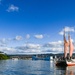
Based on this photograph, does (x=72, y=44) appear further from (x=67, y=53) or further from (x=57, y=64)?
(x=57, y=64)

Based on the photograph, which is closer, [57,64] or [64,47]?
[57,64]

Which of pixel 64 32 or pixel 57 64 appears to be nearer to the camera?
pixel 57 64

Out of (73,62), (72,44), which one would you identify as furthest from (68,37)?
(73,62)

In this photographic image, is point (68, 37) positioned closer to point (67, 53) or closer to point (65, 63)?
point (67, 53)

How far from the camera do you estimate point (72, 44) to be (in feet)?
474

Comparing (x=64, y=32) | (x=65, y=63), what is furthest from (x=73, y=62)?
(x=64, y=32)

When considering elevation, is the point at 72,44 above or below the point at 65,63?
above

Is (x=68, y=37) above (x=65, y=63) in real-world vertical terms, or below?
above

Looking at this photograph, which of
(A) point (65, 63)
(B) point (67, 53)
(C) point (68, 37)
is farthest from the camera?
(C) point (68, 37)

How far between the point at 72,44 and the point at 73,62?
15.3m

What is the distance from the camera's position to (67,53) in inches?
5428

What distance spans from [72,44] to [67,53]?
28.5 feet

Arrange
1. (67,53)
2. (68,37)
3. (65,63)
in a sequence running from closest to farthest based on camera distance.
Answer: (65,63) < (67,53) < (68,37)

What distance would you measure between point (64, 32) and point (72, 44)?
8.86 m
